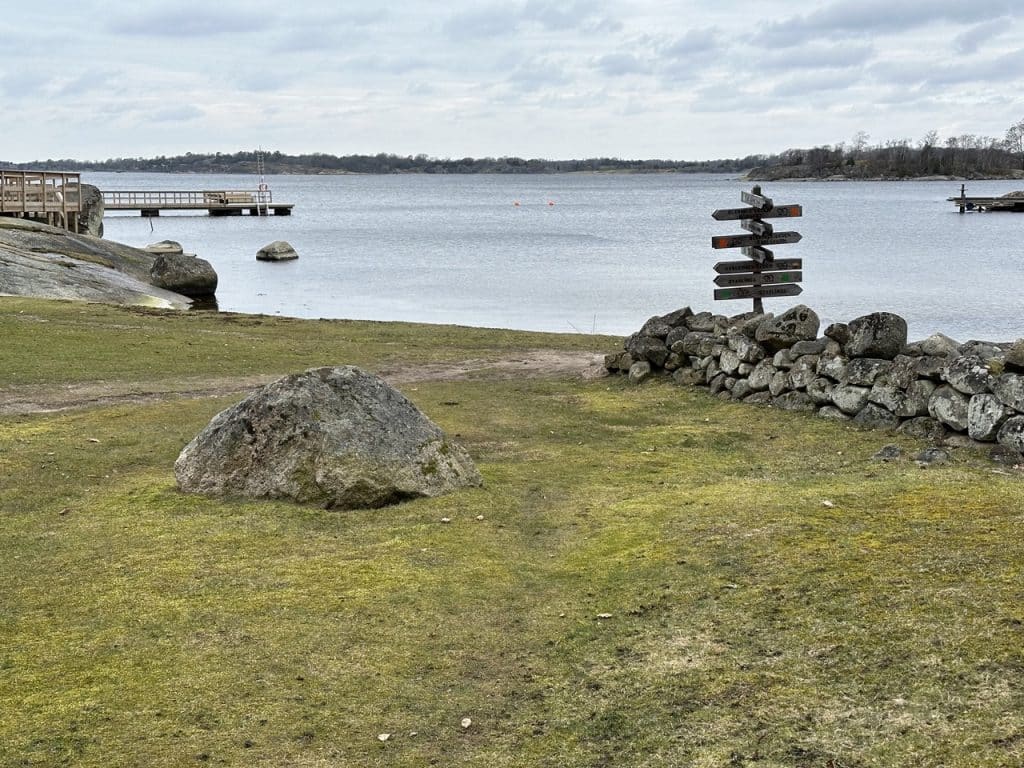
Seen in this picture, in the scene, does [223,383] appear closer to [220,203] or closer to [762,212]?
[762,212]

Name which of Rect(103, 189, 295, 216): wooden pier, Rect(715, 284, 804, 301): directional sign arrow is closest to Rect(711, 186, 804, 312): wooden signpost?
Rect(715, 284, 804, 301): directional sign arrow

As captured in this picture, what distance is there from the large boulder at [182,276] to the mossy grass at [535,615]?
2855 centimetres

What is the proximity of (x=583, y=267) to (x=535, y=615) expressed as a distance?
182 feet

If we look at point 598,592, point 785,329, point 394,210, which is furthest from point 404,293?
point 394,210

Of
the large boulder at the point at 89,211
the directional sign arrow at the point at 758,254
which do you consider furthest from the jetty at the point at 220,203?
the directional sign arrow at the point at 758,254

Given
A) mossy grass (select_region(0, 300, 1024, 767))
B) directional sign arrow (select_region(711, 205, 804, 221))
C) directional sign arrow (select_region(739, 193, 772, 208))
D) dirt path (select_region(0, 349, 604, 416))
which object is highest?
directional sign arrow (select_region(739, 193, 772, 208))

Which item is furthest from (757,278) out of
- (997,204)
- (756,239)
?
(997,204)

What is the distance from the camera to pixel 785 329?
51.0ft

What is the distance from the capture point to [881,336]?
44.5ft

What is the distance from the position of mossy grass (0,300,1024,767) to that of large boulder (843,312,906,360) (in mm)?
1314

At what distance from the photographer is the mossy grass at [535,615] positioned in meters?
5.81

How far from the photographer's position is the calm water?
42375 millimetres

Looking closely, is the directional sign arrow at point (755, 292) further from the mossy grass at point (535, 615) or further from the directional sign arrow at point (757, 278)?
the mossy grass at point (535, 615)

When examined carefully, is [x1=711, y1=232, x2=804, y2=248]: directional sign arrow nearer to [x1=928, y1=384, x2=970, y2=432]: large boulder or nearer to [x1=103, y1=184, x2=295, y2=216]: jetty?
[x1=928, y1=384, x2=970, y2=432]: large boulder
